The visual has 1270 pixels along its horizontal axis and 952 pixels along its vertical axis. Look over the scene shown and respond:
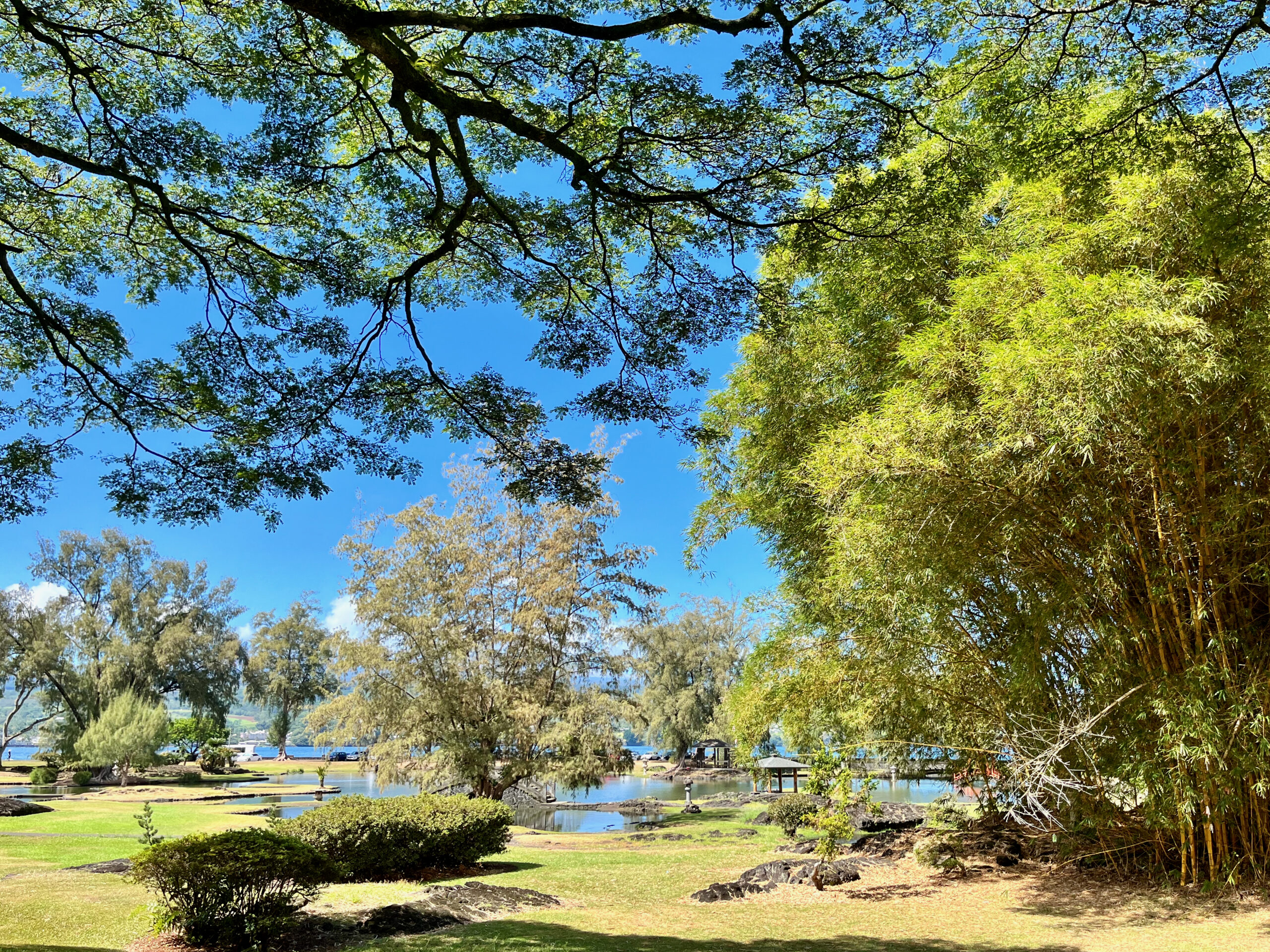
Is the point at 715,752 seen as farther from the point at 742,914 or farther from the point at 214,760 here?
the point at 742,914

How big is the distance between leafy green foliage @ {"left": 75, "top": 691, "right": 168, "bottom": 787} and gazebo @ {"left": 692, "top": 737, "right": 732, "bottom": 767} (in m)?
23.9

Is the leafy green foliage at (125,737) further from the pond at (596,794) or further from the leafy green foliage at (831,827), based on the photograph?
the leafy green foliage at (831,827)

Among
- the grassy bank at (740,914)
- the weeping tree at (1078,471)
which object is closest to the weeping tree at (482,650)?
the grassy bank at (740,914)

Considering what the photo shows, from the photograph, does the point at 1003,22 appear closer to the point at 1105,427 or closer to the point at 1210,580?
the point at 1105,427

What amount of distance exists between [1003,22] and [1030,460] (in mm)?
3262

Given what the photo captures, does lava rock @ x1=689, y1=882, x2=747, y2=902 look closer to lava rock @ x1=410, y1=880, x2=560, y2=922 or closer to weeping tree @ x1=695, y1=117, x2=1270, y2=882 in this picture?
lava rock @ x1=410, y1=880, x2=560, y2=922

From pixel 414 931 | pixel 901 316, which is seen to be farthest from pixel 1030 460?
pixel 414 931

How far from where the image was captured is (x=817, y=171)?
5395 mm

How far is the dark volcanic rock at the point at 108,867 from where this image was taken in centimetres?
896

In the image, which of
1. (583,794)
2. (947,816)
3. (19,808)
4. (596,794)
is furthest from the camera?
(596,794)

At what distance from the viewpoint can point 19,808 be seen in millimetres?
16219

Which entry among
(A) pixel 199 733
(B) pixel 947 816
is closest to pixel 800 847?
(B) pixel 947 816

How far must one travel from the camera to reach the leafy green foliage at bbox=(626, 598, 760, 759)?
37.1 m

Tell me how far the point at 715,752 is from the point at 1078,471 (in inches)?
1699
